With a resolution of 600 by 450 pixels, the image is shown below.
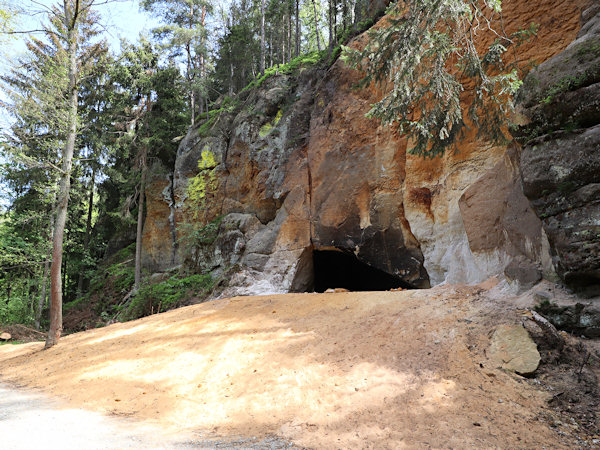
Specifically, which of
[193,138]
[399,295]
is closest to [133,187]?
[193,138]

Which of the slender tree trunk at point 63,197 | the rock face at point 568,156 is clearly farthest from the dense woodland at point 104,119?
the rock face at point 568,156

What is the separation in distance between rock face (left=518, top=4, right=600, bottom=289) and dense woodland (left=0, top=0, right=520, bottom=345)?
40.6 inches

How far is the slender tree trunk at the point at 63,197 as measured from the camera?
10453mm

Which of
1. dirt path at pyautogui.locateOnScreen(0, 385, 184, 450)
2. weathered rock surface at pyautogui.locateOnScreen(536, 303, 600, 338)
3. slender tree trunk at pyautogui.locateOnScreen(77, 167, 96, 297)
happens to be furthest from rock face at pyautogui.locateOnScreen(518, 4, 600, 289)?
slender tree trunk at pyautogui.locateOnScreen(77, 167, 96, 297)

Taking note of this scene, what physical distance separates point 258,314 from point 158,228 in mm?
13952

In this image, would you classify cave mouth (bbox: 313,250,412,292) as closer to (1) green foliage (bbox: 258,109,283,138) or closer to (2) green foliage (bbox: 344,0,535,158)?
(1) green foliage (bbox: 258,109,283,138)

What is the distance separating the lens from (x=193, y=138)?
19.6 meters

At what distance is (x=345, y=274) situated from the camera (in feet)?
52.6

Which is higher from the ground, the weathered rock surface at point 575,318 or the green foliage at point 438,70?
the green foliage at point 438,70

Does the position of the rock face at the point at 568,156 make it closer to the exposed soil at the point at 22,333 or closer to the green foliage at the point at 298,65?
the green foliage at the point at 298,65

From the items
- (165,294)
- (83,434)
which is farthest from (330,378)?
(165,294)

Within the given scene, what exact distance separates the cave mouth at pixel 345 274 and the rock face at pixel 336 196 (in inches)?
33.2

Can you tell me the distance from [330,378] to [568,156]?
16.2ft

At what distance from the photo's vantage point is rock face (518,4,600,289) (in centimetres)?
478
